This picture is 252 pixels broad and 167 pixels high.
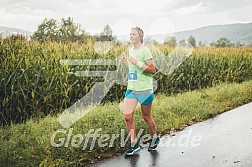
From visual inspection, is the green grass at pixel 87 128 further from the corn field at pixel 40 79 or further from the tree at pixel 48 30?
the tree at pixel 48 30

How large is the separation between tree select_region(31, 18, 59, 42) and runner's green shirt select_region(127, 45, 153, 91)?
17.1 ft

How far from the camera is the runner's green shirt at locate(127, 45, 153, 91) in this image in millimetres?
5348

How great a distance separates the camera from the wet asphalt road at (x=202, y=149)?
5.17m

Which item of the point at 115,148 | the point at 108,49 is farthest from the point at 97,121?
the point at 108,49

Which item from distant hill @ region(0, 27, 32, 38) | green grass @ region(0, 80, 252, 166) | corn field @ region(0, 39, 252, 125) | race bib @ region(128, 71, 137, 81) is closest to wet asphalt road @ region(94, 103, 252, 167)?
green grass @ region(0, 80, 252, 166)

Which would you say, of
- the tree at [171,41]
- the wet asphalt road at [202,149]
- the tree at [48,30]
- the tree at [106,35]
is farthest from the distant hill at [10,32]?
the tree at [171,41]

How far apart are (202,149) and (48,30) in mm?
6954

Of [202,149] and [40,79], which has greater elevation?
[40,79]

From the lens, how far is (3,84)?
7406mm

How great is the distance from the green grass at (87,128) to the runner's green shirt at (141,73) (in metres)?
1.10

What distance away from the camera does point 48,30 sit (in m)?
11.2

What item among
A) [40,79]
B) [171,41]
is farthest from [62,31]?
[171,41]

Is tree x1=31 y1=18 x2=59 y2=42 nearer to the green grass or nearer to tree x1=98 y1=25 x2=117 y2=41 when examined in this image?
tree x1=98 y1=25 x2=117 y2=41

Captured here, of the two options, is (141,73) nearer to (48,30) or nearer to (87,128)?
(87,128)
